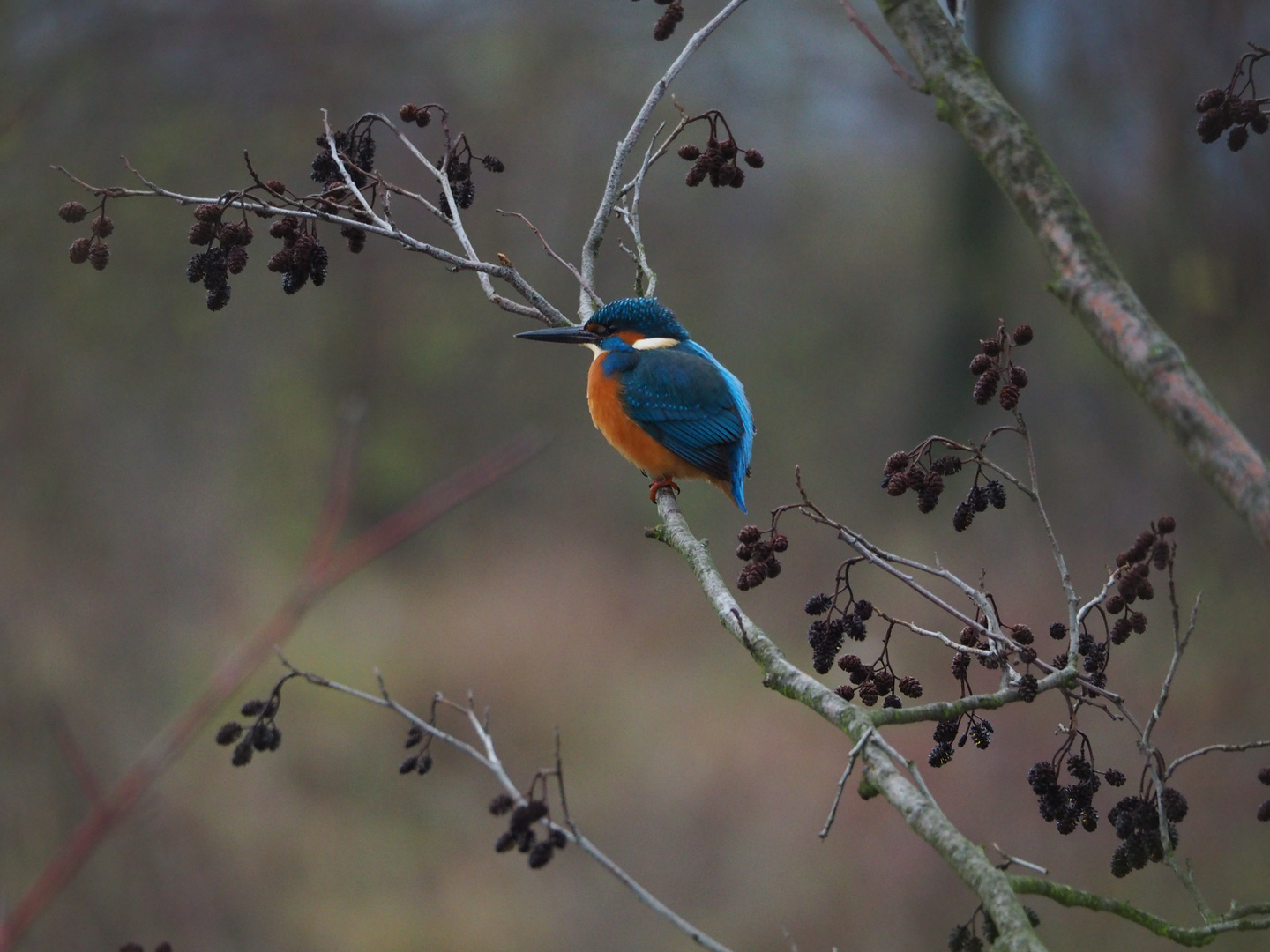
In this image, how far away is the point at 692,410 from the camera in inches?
142

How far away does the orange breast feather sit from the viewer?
11.8ft

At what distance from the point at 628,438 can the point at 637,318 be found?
404 mm

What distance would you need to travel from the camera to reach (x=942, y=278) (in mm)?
10836

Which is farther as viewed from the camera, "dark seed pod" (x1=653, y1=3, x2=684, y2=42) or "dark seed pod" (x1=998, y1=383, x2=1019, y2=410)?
"dark seed pod" (x1=653, y1=3, x2=684, y2=42)

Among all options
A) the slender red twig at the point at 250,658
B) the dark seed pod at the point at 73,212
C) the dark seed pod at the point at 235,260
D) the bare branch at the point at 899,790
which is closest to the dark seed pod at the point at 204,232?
the dark seed pod at the point at 235,260

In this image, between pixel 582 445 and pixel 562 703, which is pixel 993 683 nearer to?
pixel 562 703

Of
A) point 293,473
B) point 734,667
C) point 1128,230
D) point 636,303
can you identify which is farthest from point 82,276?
point 1128,230

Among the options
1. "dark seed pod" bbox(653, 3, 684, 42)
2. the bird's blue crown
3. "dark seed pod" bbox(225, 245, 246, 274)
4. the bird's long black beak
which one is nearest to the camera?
"dark seed pod" bbox(225, 245, 246, 274)

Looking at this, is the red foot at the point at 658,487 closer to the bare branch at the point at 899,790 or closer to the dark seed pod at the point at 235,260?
the bare branch at the point at 899,790

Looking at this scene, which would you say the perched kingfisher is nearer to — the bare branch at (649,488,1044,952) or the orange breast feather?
the orange breast feather

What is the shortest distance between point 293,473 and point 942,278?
21.4 feet

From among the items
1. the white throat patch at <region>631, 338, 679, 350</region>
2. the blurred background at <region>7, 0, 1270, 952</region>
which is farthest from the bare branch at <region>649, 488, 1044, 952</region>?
the blurred background at <region>7, 0, 1270, 952</region>

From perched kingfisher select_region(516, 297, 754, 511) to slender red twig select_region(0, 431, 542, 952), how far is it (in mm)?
1729

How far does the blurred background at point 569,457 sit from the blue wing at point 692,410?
4.73 ft
